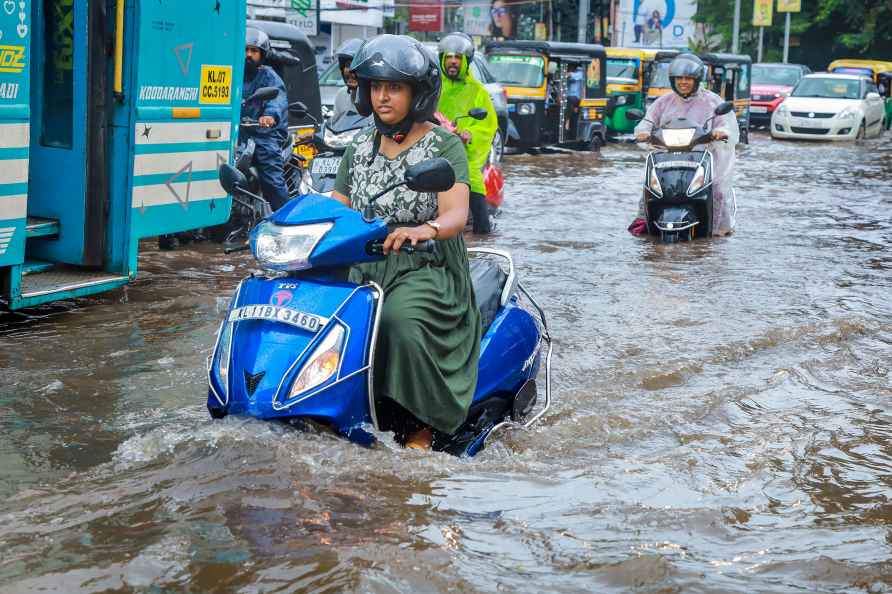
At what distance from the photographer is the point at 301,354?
13.0 feet

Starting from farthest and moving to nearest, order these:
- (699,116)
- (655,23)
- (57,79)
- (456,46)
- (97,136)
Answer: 1. (655,23)
2. (699,116)
3. (456,46)
4. (57,79)
5. (97,136)

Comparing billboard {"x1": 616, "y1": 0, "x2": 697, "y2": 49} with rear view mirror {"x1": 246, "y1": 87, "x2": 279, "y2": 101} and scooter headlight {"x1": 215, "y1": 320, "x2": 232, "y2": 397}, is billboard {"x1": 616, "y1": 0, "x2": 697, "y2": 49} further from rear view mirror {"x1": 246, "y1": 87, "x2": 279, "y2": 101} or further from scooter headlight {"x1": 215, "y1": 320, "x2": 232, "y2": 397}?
scooter headlight {"x1": 215, "y1": 320, "x2": 232, "y2": 397}

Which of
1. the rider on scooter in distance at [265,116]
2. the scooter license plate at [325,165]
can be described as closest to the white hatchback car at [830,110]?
the rider on scooter in distance at [265,116]

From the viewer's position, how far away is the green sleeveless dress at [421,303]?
13.8 ft

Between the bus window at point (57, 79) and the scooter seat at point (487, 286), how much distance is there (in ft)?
12.1

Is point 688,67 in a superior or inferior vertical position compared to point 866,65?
inferior

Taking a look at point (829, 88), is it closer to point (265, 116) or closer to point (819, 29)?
point (265, 116)

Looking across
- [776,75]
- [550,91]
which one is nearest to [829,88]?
[776,75]

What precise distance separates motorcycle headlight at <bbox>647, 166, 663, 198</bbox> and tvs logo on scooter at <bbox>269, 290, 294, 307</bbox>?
7745 mm

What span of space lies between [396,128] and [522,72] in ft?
57.8

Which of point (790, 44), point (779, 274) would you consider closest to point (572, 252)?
point (779, 274)

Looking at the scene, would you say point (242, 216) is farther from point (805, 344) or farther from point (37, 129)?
point (805, 344)

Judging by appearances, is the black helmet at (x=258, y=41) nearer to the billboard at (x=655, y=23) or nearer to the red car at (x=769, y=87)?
the red car at (x=769, y=87)

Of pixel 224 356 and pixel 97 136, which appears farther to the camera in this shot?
pixel 97 136
